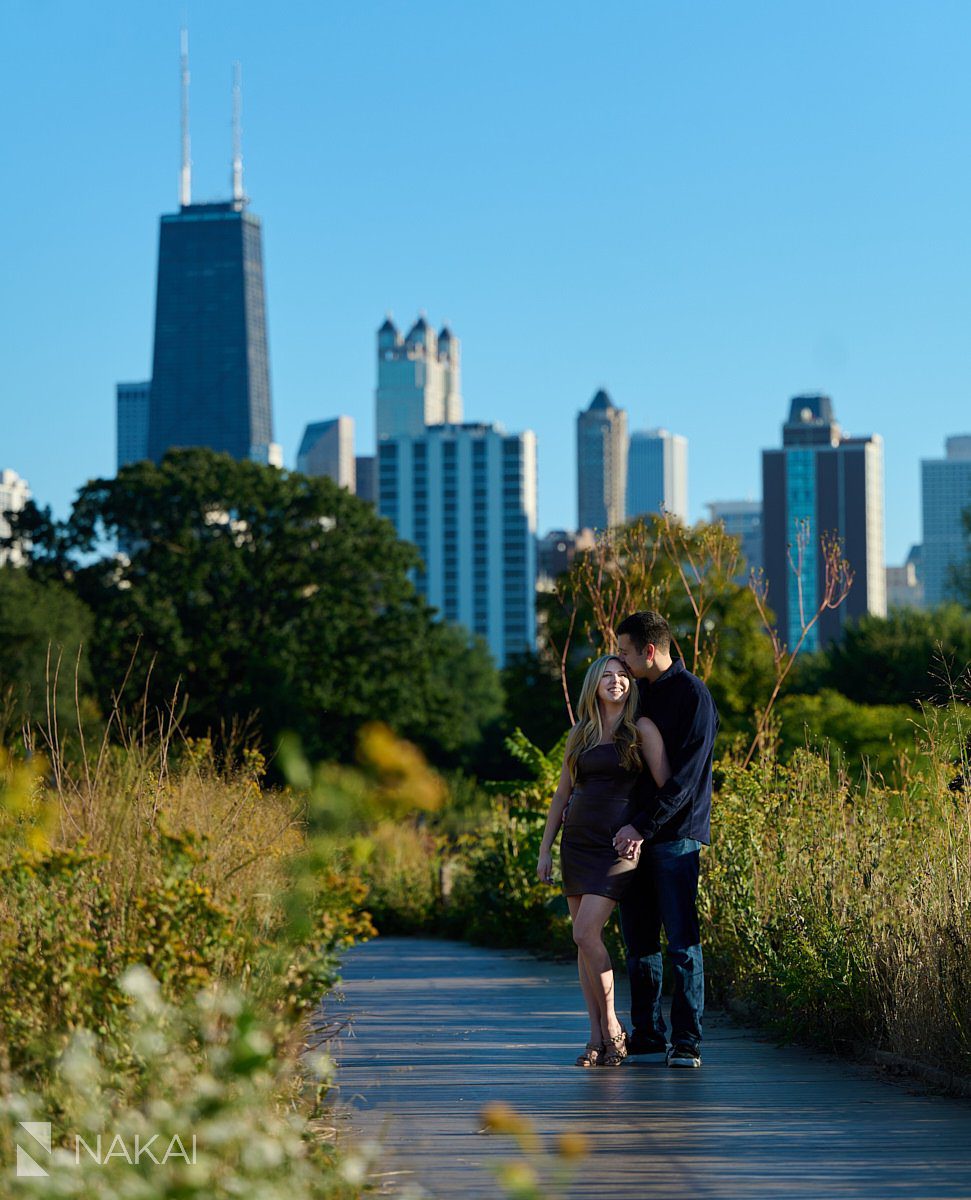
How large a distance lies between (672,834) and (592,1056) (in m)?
0.96

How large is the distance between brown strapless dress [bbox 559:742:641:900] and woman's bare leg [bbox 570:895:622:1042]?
49 mm

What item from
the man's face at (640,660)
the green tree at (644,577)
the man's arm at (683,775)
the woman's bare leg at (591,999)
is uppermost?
the green tree at (644,577)

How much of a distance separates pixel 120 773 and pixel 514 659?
43.9 meters

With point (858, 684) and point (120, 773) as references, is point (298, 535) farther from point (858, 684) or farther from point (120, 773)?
point (120, 773)

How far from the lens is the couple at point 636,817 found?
7.39 meters

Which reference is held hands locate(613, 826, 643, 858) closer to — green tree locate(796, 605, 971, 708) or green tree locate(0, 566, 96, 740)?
green tree locate(0, 566, 96, 740)

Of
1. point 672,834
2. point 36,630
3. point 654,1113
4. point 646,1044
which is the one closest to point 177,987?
point 654,1113

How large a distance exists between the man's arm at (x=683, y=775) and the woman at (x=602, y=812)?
0.20ft

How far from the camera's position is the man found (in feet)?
24.3

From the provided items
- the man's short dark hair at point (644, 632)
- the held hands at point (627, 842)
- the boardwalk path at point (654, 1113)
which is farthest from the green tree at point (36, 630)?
the held hands at point (627, 842)

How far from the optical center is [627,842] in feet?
24.1

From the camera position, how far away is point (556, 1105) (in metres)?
6.35

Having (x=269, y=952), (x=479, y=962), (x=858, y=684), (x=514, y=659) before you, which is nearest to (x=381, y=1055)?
(x=269, y=952)

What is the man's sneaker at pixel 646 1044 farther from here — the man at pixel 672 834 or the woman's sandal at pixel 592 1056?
the woman's sandal at pixel 592 1056
